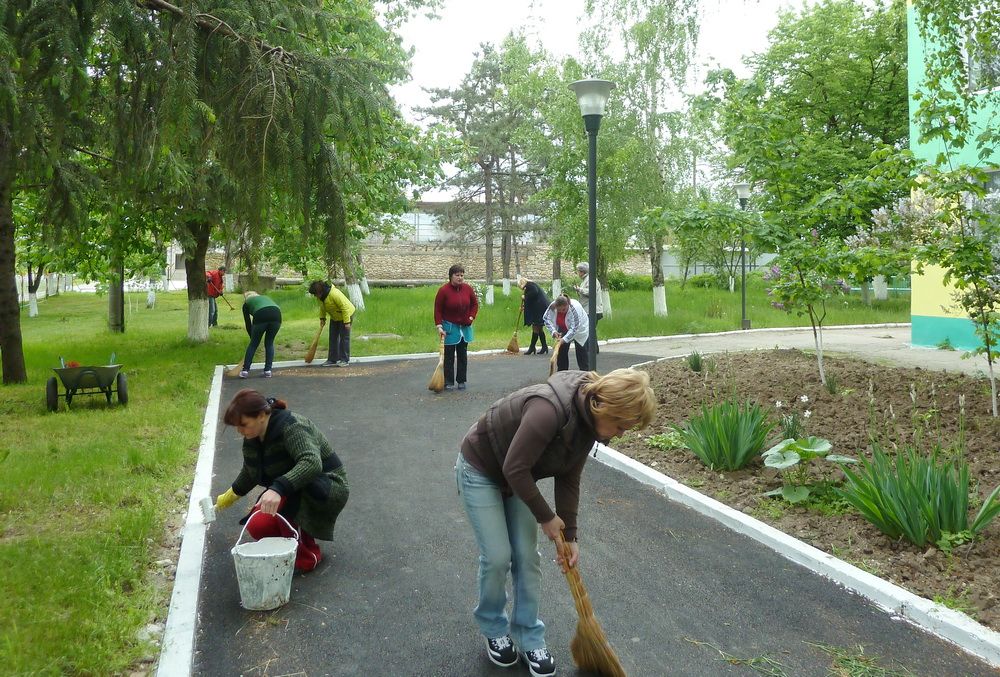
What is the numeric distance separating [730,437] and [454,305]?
5.12 meters

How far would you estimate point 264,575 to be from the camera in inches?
160

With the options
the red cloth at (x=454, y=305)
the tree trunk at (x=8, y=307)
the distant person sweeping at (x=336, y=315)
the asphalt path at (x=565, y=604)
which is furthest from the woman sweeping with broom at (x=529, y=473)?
the tree trunk at (x=8, y=307)

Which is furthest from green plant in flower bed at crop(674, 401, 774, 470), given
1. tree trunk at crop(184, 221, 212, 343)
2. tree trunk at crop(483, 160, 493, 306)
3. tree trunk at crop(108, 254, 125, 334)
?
tree trunk at crop(483, 160, 493, 306)

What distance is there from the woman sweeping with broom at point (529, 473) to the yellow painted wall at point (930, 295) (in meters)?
12.7

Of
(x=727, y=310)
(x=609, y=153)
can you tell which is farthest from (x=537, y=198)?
(x=727, y=310)

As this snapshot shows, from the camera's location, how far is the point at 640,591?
14.6 feet

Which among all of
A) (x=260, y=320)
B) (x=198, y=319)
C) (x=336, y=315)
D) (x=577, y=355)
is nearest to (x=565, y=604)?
(x=577, y=355)

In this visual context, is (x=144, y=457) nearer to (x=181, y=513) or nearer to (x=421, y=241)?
(x=181, y=513)

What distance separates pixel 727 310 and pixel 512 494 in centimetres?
2282

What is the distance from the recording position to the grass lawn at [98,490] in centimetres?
373

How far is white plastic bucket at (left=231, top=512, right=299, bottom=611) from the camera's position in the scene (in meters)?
4.05

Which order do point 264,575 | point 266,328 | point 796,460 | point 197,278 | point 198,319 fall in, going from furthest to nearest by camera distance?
point 198,319 → point 197,278 → point 266,328 → point 796,460 → point 264,575

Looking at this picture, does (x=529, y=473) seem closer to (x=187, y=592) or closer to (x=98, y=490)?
(x=187, y=592)

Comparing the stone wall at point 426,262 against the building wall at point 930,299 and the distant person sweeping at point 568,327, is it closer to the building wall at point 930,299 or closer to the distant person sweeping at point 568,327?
the building wall at point 930,299
